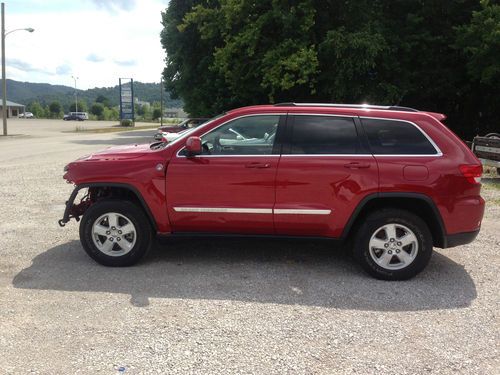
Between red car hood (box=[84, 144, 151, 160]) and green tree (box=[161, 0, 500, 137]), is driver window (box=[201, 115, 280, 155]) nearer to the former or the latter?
red car hood (box=[84, 144, 151, 160])

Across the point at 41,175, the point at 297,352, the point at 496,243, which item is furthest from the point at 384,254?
the point at 41,175

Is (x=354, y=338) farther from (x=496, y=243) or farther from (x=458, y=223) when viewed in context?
(x=496, y=243)

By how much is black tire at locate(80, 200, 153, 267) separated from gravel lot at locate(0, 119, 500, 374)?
142mm

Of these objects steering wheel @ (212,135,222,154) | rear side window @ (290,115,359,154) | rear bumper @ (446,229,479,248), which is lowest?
rear bumper @ (446,229,479,248)

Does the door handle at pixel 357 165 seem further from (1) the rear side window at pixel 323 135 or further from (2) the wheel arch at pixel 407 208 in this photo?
(2) the wheel arch at pixel 407 208

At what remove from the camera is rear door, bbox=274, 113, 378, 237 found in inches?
201

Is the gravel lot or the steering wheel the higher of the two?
the steering wheel

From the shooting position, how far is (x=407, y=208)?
5285 millimetres

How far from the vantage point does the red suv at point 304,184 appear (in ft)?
16.7

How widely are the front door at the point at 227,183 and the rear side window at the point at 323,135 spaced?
24cm

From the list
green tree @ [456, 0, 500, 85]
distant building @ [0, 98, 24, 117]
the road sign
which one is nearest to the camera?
green tree @ [456, 0, 500, 85]

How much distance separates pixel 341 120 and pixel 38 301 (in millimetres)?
3494

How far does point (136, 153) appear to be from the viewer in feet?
18.0

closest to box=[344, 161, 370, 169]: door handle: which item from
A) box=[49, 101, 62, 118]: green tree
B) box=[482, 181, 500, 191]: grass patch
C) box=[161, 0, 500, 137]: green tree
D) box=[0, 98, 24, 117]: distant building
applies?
box=[482, 181, 500, 191]: grass patch
